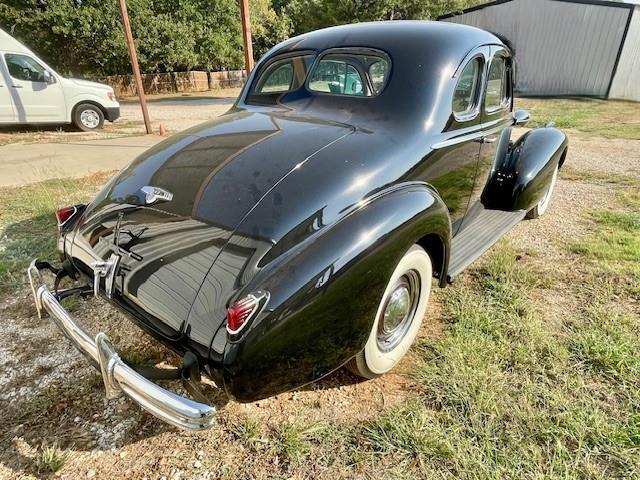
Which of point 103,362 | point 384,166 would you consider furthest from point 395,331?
point 103,362

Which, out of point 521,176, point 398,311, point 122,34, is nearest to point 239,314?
point 398,311

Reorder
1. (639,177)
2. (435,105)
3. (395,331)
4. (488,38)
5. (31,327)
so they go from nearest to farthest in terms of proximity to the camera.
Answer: (395,331) < (435,105) < (31,327) < (488,38) < (639,177)

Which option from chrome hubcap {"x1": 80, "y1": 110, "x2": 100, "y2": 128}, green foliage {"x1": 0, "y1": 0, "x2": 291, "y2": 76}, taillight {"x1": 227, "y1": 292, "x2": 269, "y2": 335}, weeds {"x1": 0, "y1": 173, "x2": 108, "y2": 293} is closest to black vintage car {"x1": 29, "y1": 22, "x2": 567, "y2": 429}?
taillight {"x1": 227, "y1": 292, "x2": 269, "y2": 335}

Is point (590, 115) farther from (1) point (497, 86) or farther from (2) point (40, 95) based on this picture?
(2) point (40, 95)

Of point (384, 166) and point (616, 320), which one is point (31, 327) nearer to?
point (384, 166)

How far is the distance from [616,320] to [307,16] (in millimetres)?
22196

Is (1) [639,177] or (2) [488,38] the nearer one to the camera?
(2) [488,38]

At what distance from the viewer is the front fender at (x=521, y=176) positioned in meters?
3.57

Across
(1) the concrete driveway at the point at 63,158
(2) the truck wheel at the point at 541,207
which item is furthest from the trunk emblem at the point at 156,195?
(1) the concrete driveway at the point at 63,158

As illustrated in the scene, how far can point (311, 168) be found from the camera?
2037 millimetres

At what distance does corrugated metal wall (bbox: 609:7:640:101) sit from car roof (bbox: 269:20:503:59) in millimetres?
17336

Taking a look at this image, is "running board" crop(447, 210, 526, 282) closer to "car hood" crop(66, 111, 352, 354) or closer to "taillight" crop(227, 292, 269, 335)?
"car hood" crop(66, 111, 352, 354)

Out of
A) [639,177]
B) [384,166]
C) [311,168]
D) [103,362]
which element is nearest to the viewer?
[103,362]

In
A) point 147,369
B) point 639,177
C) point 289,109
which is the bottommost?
point 639,177
